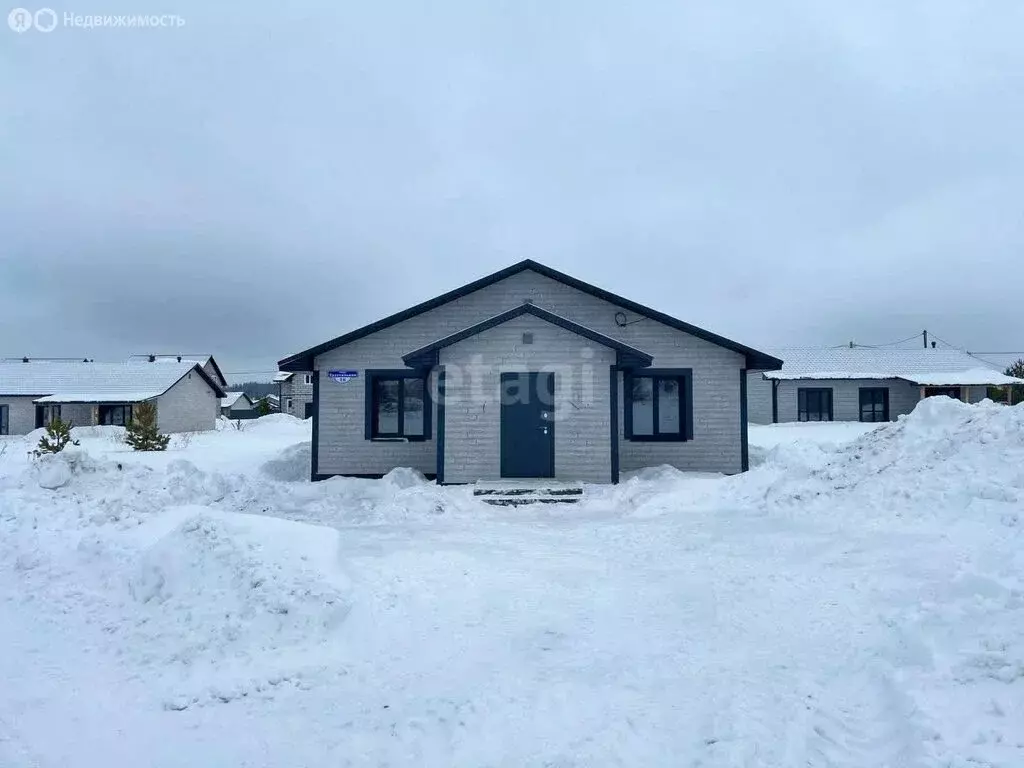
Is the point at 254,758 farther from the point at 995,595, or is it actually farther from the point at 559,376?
the point at 559,376

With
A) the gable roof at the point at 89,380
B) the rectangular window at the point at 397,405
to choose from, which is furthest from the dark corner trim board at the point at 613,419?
the gable roof at the point at 89,380

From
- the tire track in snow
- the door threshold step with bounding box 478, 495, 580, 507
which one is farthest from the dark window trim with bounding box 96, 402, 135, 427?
the tire track in snow

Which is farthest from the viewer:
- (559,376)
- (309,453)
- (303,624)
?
(309,453)

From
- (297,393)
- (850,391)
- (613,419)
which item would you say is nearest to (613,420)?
(613,419)

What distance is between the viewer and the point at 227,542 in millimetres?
6320

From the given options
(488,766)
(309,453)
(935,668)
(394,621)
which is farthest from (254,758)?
(309,453)

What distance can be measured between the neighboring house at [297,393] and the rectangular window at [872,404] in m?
39.2

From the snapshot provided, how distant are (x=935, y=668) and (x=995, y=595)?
1.11 meters

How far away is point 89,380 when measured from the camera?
38906 mm

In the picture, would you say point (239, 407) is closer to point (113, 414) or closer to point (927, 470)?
point (113, 414)

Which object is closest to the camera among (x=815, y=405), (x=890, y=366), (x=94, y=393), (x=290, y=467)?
(x=290, y=467)

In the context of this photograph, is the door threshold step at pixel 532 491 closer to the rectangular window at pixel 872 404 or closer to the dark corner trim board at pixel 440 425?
the dark corner trim board at pixel 440 425

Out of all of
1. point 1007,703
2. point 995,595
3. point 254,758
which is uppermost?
point 995,595

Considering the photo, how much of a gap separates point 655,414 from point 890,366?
27412 mm
